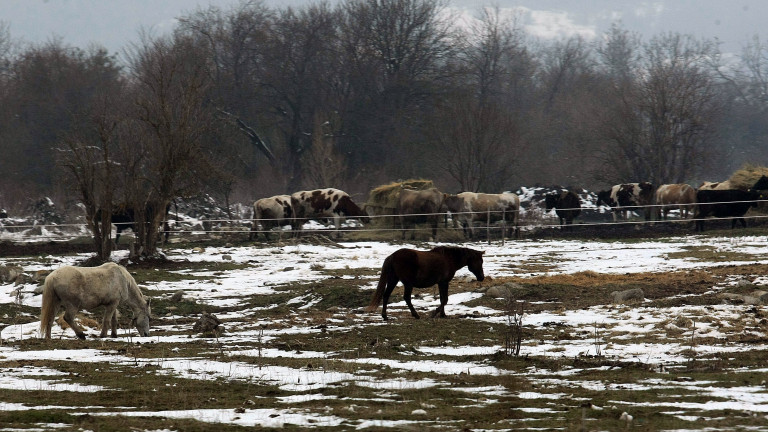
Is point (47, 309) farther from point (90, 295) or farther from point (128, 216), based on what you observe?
point (128, 216)

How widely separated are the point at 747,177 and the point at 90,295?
103 ft

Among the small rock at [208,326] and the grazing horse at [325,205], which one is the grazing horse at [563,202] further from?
the small rock at [208,326]

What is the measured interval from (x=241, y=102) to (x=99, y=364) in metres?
57.9

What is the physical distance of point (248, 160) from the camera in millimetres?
66750

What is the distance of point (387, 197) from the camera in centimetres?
4009

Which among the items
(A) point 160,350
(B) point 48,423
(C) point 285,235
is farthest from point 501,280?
(C) point 285,235

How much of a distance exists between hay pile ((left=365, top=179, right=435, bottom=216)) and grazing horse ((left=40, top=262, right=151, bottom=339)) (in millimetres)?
23500

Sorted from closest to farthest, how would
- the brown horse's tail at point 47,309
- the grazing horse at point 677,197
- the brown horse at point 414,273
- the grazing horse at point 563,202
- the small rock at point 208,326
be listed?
the brown horse's tail at point 47,309, the small rock at point 208,326, the brown horse at point 414,273, the grazing horse at point 677,197, the grazing horse at point 563,202

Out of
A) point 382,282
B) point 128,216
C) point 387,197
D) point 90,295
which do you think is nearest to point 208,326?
point 90,295

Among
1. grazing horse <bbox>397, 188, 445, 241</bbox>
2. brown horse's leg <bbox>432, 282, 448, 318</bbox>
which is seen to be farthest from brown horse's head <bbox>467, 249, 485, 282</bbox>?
grazing horse <bbox>397, 188, 445, 241</bbox>

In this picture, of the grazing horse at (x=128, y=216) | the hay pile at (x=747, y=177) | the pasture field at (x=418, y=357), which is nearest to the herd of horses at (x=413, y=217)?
the pasture field at (x=418, y=357)

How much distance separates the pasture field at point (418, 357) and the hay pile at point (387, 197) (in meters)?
15.4

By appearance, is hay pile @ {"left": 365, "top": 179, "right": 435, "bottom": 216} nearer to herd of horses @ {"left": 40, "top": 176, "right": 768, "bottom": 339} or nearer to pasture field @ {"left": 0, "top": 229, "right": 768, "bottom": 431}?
herd of horses @ {"left": 40, "top": 176, "right": 768, "bottom": 339}

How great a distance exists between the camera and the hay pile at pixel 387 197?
39625 millimetres
